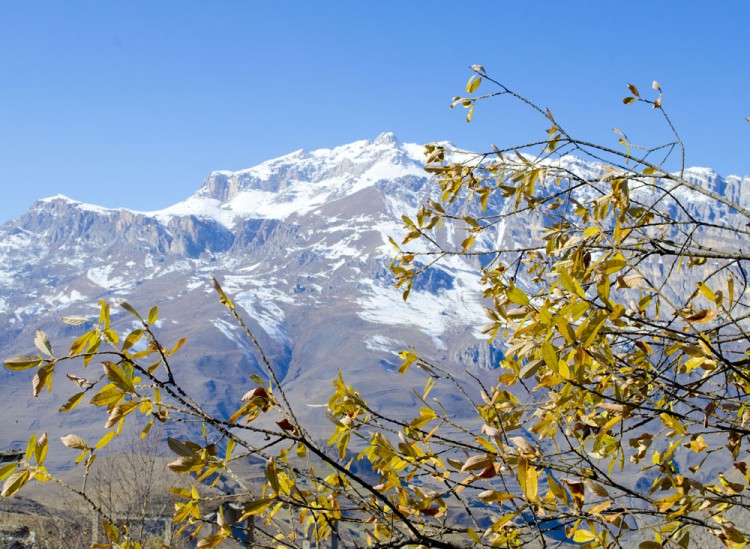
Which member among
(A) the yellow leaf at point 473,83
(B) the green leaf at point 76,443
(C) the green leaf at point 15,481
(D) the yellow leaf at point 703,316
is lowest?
(C) the green leaf at point 15,481

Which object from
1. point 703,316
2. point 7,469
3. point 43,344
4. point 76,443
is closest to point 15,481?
point 7,469

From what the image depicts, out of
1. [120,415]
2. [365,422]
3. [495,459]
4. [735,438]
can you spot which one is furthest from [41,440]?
[735,438]

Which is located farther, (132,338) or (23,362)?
(132,338)

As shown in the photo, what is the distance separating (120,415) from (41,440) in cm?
23

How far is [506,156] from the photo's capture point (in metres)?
3.29

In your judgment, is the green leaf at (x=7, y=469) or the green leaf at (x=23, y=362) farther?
the green leaf at (x=7, y=469)

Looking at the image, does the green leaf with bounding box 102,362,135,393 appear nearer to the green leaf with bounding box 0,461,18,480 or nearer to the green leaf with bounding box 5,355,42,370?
the green leaf with bounding box 5,355,42,370

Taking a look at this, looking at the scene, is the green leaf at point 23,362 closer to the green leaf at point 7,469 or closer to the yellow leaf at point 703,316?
the green leaf at point 7,469

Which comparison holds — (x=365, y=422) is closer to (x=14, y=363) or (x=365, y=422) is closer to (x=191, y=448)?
(x=191, y=448)

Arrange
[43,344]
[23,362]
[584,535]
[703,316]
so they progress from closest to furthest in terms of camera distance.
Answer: [23,362] → [43,344] → [703,316] → [584,535]

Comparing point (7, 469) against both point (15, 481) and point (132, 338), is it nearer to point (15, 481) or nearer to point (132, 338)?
point (15, 481)

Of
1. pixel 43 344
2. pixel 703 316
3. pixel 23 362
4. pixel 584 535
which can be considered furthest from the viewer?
pixel 584 535

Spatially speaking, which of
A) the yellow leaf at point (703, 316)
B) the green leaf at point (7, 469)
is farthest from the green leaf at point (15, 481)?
the yellow leaf at point (703, 316)

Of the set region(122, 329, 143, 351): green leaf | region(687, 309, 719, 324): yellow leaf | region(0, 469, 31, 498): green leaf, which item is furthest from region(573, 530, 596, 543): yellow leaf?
region(0, 469, 31, 498): green leaf
